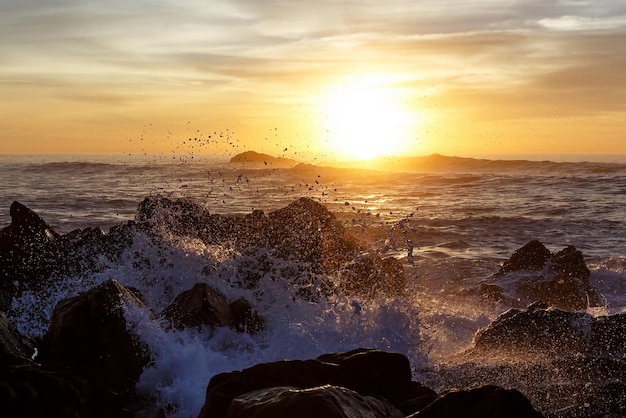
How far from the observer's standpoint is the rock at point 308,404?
356cm

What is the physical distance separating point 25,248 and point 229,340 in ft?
17.2

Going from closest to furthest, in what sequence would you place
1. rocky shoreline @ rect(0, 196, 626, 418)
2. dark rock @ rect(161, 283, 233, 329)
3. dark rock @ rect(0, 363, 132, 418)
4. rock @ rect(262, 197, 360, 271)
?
1. rocky shoreline @ rect(0, 196, 626, 418)
2. dark rock @ rect(0, 363, 132, 418)
3. dark rock @ rect(161, 283, 233, 329)
4. rock @ rect(262, 197, 360, 271)

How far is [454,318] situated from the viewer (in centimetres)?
1008

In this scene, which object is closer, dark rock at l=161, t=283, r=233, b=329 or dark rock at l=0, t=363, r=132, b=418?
dark rock at l=0, t=363, r=132, b=418

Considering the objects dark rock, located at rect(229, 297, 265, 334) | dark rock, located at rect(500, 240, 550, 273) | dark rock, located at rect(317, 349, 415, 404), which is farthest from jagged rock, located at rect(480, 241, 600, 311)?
dark rock, located at rect(317, 349, 415, 404)

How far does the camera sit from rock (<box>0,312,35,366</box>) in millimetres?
4827

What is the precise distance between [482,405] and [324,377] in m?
1.32

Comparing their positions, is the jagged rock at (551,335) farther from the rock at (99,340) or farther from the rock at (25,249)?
the rock at (25,249)

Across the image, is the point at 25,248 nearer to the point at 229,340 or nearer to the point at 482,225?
the point at 229,340

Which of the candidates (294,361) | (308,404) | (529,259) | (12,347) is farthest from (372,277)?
(308,404)

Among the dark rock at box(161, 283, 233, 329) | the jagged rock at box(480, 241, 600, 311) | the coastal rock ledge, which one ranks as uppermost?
the coastal rock ledge

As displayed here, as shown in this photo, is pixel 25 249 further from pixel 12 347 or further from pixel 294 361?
pixel 294 361

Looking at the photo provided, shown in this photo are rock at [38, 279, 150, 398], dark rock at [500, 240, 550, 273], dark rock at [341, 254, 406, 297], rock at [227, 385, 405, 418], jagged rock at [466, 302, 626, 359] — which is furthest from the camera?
dark rock at [500, 240, 550, 273]

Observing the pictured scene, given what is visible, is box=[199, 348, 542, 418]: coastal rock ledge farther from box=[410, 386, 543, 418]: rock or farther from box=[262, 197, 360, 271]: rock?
box=[262, 197, 360, 271]: rock
